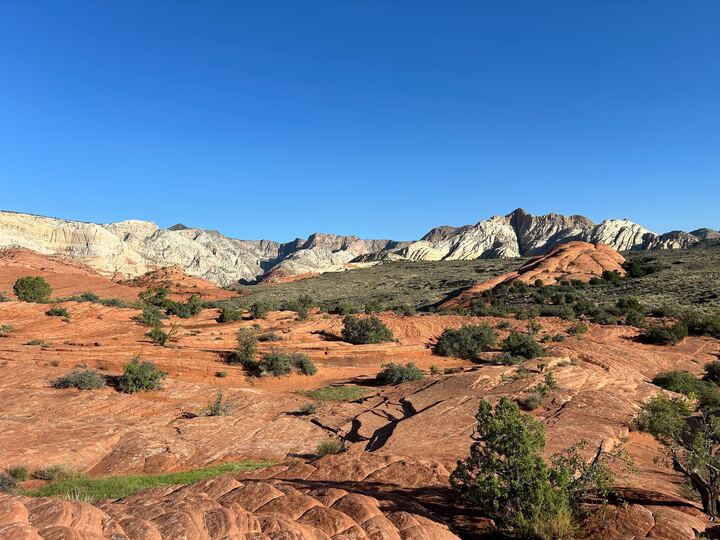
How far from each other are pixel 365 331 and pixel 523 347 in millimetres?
10343

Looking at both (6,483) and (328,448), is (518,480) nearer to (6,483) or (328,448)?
(328,448)

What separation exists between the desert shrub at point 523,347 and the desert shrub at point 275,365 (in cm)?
1282

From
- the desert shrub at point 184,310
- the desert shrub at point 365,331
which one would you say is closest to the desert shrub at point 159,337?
the desert shrub at point 365,331

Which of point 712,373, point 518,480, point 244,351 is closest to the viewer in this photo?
point 518,480

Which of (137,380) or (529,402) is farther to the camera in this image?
(137,380)

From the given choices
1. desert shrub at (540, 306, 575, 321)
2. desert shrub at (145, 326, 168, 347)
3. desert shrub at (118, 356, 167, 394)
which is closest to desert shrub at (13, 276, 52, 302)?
desert shrub at (145, 326, 168, 347)

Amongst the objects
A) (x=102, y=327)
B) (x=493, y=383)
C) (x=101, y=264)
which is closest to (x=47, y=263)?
(x=101, y=264)

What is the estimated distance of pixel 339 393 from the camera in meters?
20.6

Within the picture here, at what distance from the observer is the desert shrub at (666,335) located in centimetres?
2597

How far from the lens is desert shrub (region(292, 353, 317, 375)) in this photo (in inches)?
942

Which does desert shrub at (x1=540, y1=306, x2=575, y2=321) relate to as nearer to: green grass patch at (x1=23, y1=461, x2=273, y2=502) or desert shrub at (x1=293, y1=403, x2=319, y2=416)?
desert shrub at (x1=293, y1=403, x2=319, y2=416)

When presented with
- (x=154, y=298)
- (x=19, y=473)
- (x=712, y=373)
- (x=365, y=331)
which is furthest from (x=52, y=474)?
(x=154, y=298)

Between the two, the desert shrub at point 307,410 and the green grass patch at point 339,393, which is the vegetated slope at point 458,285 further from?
the desert shrub at point 307,410

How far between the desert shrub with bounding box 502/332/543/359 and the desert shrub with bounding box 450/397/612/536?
702 inches
